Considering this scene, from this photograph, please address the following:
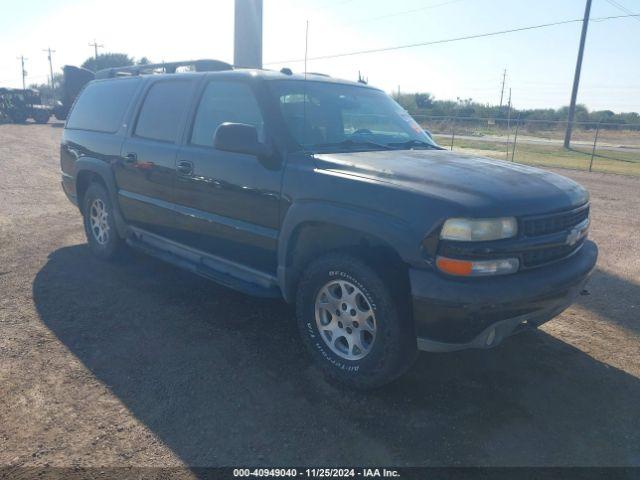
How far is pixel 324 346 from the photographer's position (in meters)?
3.48

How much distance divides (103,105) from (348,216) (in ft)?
12.5

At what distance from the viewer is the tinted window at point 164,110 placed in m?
4.57

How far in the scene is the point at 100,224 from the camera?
5.84m

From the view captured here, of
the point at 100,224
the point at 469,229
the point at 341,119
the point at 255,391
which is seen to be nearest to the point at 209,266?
the point at 255,391

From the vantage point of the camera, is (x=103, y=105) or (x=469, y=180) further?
(x=103, y=105)

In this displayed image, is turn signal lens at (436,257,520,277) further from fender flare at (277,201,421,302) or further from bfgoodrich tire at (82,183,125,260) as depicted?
bfgoodrich tire at (82,183,125,260)

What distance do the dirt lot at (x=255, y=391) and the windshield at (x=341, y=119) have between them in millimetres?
1546

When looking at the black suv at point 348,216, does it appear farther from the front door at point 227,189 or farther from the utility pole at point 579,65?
the utility pole at point 579,65

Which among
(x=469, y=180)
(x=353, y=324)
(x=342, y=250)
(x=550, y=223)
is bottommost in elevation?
(x=353, y=324)

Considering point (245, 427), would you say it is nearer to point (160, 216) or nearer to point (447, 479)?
point (447, 479)

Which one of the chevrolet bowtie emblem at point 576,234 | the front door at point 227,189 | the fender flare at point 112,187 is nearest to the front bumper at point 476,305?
the chevrolet bowtie emblem at point 576,234

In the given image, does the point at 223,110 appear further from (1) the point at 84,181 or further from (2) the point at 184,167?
(1) the point at 84,181

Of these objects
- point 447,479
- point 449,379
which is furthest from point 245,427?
point 449,379

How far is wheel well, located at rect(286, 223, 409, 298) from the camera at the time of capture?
3100 millimetres
